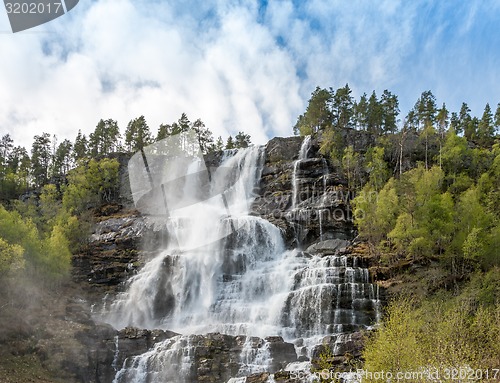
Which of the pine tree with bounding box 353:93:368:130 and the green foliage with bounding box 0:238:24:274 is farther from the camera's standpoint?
the pine tree with bounding box 353:93:368:130

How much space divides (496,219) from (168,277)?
3539 centimetres

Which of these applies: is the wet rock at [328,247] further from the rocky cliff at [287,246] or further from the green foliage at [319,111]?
the green foliage at [319,111]

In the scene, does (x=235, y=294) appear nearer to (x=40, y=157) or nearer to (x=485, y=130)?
(x=485, y=130)

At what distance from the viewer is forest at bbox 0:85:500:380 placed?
25.2 meters

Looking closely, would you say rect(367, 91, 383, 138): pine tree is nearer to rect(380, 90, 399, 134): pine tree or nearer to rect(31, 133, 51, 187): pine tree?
rect(380, 90, 399, 134): pine tree

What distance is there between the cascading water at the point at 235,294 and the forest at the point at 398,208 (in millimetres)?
5106

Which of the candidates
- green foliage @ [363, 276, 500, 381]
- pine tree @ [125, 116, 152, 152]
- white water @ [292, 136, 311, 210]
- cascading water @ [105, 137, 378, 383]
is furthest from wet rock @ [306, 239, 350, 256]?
pine tree @ [125, 116, 152, 152]

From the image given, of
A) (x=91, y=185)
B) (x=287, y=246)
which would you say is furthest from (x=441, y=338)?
(x=91, y=185)

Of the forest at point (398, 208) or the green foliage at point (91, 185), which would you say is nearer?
the forest at point (398, 208)

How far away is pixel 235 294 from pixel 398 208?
19054 millimetres

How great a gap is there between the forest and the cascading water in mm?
5106

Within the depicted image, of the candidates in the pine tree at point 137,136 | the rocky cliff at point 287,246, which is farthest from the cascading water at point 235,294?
the pine tree at point 137,136

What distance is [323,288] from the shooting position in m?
37.1

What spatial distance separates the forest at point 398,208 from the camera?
82.8 ft
